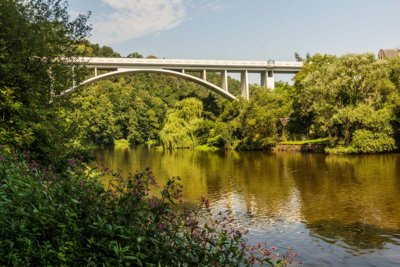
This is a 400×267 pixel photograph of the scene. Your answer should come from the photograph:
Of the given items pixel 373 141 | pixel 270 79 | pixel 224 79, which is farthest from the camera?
pixel 270 79

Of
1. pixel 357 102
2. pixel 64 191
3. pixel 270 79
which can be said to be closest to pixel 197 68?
pixel 270 79

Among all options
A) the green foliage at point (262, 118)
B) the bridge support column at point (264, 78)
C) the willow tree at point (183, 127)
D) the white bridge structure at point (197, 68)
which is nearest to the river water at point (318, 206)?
the green foliage at point (262, 118)

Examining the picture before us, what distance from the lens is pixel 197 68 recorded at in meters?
49.2

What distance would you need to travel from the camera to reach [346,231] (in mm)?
10773

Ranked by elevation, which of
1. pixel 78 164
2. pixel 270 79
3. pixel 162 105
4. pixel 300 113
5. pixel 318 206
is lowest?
pixel 318 206

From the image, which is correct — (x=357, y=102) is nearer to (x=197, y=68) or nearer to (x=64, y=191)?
(x=197, y=68)

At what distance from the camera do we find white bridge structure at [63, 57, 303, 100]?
44.6 m

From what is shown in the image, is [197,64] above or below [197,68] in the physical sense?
above

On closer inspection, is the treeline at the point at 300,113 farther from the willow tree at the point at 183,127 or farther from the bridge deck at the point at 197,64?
the bridge deck at the point at 197,64

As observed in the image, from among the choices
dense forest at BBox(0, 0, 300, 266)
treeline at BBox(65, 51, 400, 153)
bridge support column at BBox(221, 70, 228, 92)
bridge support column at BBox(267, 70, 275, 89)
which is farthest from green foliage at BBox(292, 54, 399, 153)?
dense forest at BBox(0, 0, 300, 266)

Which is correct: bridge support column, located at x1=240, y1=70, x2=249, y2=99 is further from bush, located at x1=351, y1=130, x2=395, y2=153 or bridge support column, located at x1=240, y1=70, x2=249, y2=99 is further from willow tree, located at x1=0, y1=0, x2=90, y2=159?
willow tree, located at x1=0, y1=0, x2=90, y2=159

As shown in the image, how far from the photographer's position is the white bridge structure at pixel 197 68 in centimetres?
4456

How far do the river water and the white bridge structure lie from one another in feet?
75.6

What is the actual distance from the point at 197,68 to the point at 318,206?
36.8 meters
